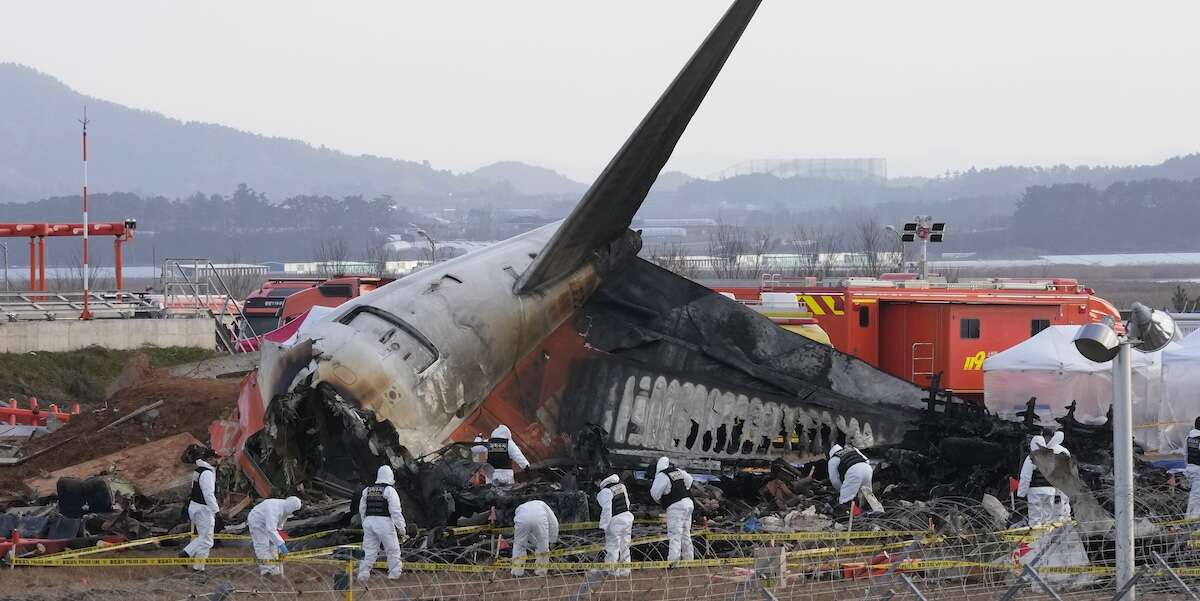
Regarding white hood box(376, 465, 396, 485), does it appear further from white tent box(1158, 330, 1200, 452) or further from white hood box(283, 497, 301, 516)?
white tent box(1158, 330, 1200, 452)

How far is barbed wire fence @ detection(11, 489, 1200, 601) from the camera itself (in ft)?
45.6

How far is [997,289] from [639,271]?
747 inches

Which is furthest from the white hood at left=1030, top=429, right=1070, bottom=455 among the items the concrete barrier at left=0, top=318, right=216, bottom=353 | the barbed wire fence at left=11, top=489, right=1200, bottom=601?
the concrete barrier at left=0, top=318, right=216, bottom=353

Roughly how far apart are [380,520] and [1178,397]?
19.0 meters

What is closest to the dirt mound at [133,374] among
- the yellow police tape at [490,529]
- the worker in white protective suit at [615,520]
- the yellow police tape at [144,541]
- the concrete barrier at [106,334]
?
the concrete barrier at [106,334]

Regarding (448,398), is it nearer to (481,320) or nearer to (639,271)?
(481,320)

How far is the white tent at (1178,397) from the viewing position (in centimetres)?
2828

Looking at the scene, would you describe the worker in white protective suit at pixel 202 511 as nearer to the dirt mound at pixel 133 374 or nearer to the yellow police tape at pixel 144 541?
the yellow police tape at pixel 144 541

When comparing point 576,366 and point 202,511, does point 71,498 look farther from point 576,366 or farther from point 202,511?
point 576,366

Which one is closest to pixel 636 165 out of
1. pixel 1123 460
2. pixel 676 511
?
pixel 676 511

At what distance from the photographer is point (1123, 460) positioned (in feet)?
38.7

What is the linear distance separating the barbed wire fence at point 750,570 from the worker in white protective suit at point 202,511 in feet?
1.05

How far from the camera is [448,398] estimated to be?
1919 centimetres

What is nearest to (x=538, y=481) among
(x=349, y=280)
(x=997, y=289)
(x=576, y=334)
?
(x=576, y=334)
